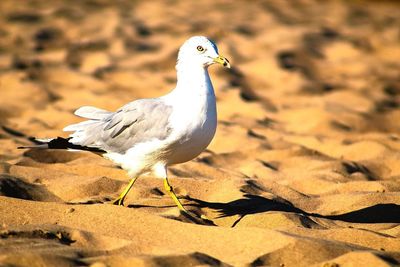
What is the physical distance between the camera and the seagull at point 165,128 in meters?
5.14

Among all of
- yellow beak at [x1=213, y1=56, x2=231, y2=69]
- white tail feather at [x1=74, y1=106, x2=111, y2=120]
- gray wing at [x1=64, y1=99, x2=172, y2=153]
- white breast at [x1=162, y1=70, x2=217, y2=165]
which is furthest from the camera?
white tail feather at [x1=74, y1=106, x2=111, y2=120]

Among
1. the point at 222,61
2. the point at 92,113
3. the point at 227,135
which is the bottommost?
the point at 227,135

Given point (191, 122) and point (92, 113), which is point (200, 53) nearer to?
point (191, 122)

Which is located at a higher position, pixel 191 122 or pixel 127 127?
pixel 191 122

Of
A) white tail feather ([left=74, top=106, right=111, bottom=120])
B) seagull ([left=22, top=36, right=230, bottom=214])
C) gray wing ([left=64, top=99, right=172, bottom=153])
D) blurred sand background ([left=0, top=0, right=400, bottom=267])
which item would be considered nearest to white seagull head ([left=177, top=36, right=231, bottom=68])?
seagull ([left=22, top=36, right=230, bottom=214])

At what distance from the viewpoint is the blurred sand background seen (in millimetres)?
4273

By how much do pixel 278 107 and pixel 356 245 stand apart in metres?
A: 5.76

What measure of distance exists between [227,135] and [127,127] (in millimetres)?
2868

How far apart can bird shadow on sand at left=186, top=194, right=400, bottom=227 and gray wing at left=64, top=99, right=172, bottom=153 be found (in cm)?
73

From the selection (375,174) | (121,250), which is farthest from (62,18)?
(121,250)

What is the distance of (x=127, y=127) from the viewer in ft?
18.2

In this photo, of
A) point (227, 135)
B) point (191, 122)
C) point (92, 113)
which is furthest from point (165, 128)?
point (227, 135)

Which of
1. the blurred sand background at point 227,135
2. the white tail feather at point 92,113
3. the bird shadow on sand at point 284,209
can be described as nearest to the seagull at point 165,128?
the white tail feather at point 92,113

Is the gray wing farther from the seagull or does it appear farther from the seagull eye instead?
the seagull eye
